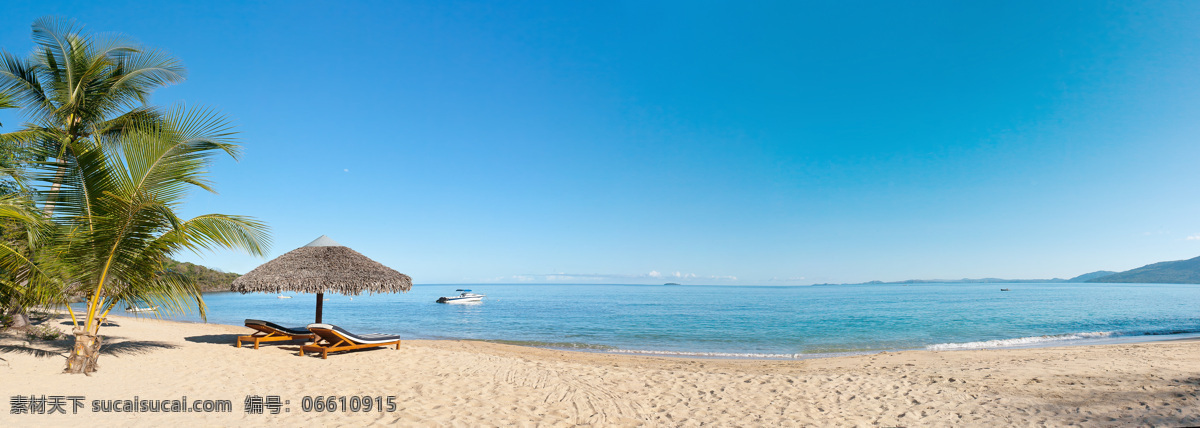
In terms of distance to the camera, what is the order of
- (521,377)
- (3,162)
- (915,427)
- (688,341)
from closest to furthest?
(915,427)
(3,162)
(521,377)
(688,341)

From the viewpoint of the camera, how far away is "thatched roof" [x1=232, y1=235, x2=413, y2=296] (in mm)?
10656

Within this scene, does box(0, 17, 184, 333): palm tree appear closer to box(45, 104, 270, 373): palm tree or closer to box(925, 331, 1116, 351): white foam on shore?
box(45, 104, 270, 373): palm tree

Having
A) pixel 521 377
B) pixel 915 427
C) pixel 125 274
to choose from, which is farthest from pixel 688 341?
pixel 125 274

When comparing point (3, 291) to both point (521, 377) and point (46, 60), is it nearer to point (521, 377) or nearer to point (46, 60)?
point (46, 60)

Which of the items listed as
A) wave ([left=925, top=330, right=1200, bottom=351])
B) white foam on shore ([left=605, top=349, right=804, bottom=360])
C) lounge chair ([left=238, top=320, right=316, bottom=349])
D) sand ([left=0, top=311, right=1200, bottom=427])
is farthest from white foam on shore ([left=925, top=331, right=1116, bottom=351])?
lounge chair ([left=238, top=320, right=316, bottom=349])

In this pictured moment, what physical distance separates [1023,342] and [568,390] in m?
19.7

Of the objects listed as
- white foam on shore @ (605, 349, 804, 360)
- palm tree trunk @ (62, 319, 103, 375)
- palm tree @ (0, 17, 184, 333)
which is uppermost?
palm tree @ (0, 17, 184, 333)

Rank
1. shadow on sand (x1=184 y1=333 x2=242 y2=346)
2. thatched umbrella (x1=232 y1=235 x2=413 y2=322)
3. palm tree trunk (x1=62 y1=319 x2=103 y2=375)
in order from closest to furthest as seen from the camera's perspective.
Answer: palm tree trunk (x1=62 y1=319 x2=103 y2=375)
thatched umbrella (x1=232 y1=235 x2=413 y2=322)
shadow on sand (x1=184 y1=333 x2=242 y2=346)

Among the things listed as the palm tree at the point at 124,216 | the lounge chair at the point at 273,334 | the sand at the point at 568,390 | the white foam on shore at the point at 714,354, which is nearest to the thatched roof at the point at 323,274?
the lounge chair at the point at 273,334

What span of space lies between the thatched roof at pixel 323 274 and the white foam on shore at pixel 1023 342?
17.5 m

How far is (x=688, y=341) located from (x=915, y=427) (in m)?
13.3

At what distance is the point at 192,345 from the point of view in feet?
34.0

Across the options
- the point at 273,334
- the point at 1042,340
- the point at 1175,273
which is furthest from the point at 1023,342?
the point at 1175,273

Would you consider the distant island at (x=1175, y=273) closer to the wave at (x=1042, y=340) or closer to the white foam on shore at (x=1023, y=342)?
the wave at (x=1042, y=340)
